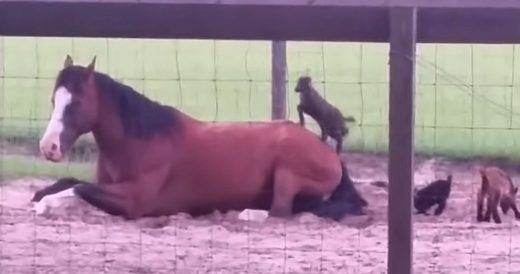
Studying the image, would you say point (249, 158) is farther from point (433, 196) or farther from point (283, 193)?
point (433, 196)

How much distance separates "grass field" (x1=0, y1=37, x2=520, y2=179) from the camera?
8.34m

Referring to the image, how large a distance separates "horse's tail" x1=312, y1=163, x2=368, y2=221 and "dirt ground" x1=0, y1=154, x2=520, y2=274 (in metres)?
0.06

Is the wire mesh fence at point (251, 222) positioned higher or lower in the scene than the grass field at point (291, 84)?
lower

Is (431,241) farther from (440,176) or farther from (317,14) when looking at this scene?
(317,14)

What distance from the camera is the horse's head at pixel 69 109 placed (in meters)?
5.67

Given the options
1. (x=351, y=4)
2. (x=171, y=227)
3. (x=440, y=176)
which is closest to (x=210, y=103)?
(x=440, y=176)

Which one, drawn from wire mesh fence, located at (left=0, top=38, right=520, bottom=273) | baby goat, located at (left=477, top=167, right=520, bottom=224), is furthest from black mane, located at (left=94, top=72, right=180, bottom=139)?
baby goat, located at (left=477, top=167, right=520, bottom=224)

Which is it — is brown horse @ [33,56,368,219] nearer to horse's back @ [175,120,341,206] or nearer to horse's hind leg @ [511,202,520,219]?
horse's back @ [175,120,341,206]

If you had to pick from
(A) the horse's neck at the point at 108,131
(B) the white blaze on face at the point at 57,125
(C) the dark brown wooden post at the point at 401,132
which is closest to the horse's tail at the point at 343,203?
(A) the horse's neck at the point at 108,131

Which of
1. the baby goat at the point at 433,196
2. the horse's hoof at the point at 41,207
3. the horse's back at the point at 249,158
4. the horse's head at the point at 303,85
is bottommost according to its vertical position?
the horse's hoof at the point at 41,207

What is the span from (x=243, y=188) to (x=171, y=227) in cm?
61

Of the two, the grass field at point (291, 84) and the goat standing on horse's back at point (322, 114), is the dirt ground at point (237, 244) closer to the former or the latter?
the goat standing on horse's back at point (322, 114)

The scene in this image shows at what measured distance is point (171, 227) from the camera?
6527mm

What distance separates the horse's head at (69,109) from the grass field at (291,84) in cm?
152
